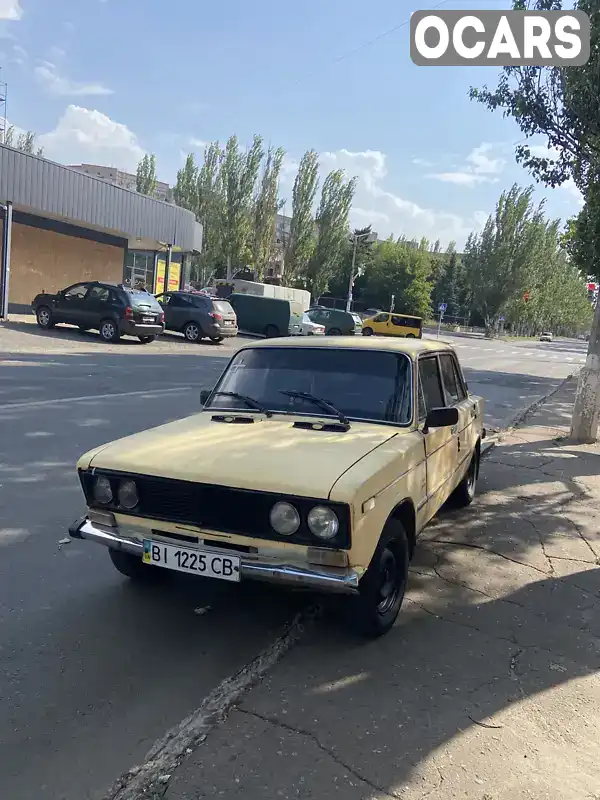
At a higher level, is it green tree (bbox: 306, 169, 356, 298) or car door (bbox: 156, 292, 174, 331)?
green tree (bbox: 306, 169, 356, 298)

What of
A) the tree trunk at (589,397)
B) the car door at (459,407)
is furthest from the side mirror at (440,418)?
the tree trunk at (589,397)

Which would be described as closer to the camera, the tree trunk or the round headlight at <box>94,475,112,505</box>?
the round headlight at <box>94,475,112,505</box>

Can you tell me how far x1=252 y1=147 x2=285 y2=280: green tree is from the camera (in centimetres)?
5522

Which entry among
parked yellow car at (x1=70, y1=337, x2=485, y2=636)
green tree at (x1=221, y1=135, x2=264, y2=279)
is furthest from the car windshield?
green tree at (x1=221, y1=135, x2=264, y2=279)

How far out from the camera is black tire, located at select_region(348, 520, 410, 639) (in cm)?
338

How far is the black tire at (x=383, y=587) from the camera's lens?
11.1ft

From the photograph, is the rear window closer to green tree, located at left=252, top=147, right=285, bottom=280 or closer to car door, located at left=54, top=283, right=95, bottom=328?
car door, located at left=54, top=283, right=95, bottom=328

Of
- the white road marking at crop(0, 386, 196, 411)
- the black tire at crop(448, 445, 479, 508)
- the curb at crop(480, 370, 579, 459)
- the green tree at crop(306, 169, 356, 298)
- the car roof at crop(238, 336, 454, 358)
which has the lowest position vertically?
the white road marking at crop(0, 386, 196, 411)

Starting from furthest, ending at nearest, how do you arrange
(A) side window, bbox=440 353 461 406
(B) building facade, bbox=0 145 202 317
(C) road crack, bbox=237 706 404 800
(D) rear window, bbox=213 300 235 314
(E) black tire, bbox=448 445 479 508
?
(D) rear window, bbox=213 300 235 314 < (B) building facade, bbox=0 145 202 317 < (E) black tire, bbox=448 445 479 508 < (A) side window, bbox=440 353 461 406 < (C) road crack, bbox=237 706 404 800

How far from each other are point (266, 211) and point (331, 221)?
7.08 m

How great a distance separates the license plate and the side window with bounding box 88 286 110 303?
1850 centimetres

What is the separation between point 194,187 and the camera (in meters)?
57.1

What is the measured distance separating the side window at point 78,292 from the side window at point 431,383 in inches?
716

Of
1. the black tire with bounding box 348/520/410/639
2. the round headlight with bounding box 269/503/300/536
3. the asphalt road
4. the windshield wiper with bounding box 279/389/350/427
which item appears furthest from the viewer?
the windshield wiper with bounding box 279/389/350/427
